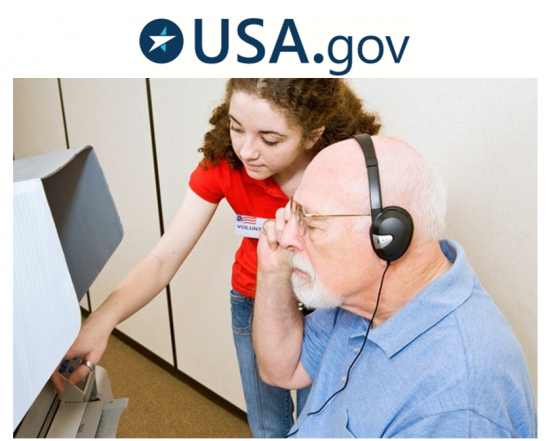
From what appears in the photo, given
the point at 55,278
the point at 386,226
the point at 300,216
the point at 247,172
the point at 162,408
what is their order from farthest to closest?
the point at 162,408 < the point at 247,172 < the point at 300,216 < the point at 386,226 < the point at 55,278

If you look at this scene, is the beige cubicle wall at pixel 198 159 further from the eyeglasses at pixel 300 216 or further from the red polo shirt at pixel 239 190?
the eyeglasses at pixel 300 216

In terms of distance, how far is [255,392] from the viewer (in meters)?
1.46

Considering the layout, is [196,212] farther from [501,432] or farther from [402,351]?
[501,432]

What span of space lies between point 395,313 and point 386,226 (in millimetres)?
189

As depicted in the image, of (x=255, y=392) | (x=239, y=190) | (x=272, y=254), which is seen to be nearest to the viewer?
(x=272, y=254)

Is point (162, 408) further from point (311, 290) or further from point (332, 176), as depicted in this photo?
point (332, 176)

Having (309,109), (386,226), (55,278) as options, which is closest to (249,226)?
(309,109)

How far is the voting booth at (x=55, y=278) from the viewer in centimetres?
57

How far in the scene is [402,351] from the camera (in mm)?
815

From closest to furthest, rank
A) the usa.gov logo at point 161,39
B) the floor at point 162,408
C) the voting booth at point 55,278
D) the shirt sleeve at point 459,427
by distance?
the voting booth at point 55,278
the shirt sleeve at point 459,427
the usa.gov logo at point 161,39
the floor at point 162,408

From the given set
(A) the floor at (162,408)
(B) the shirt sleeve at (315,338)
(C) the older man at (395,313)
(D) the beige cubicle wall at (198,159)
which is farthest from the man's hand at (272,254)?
(A) the floor at (162,408)

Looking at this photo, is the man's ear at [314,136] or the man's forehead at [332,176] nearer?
the man's forehead at [332,176]

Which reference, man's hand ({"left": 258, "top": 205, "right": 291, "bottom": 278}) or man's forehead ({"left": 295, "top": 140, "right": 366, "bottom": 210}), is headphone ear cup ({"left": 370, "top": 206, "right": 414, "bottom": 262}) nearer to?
man's forehead ({"left": 295, "top": 140, "right": 366, "bottom": 210})

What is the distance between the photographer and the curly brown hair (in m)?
1.05
